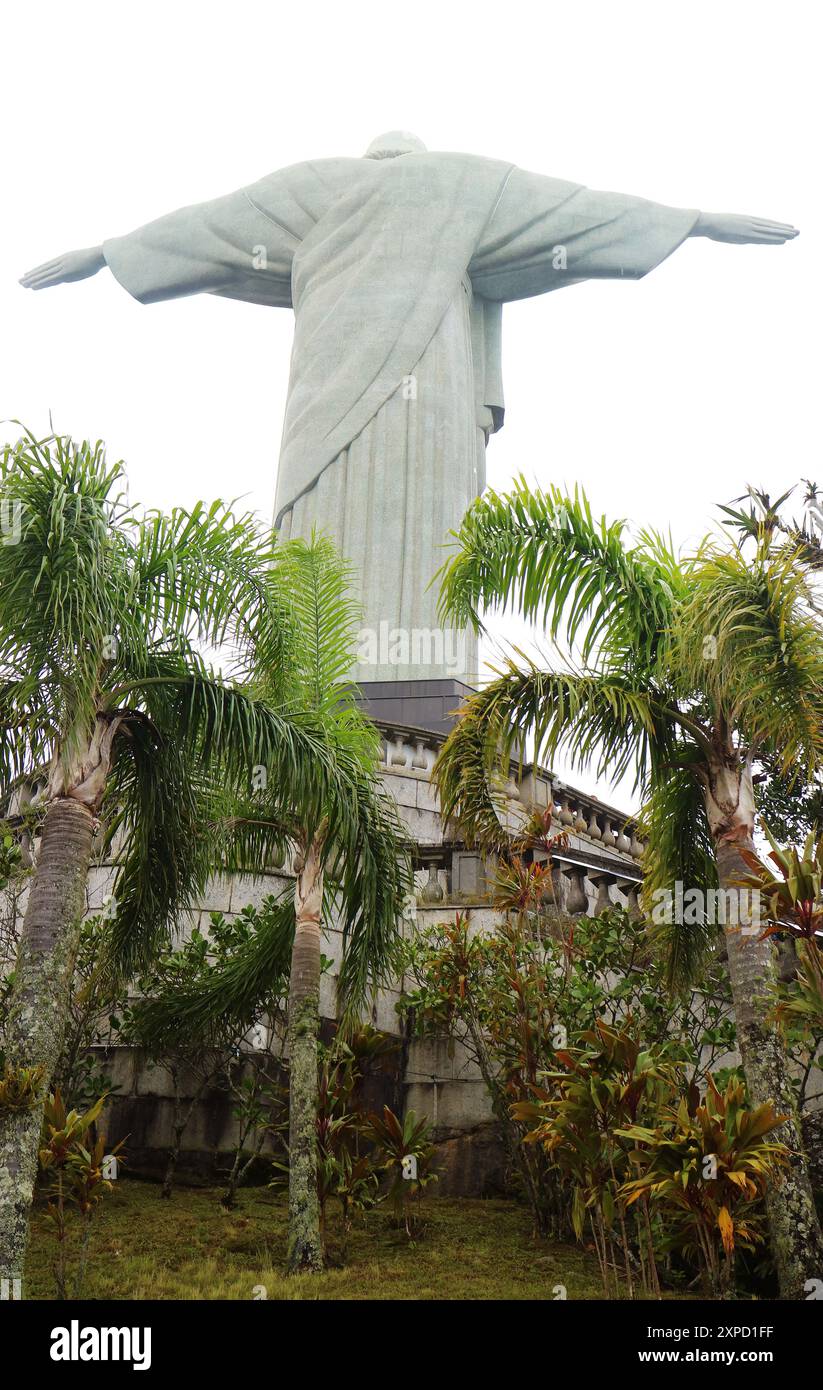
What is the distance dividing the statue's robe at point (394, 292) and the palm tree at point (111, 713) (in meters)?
8.22

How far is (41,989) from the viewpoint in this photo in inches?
312

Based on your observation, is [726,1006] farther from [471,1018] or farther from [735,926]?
[735,926]

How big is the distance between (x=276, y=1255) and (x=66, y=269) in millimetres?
15762

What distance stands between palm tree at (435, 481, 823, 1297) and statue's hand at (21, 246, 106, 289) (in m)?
13.6

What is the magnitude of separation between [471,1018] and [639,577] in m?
3.68

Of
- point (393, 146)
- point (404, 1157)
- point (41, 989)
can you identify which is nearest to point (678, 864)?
point (404, 1157)

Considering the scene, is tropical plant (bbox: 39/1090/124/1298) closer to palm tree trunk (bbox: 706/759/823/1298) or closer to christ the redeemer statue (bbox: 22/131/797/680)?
palm tree trunk (bbox: 706/759/823/1298)

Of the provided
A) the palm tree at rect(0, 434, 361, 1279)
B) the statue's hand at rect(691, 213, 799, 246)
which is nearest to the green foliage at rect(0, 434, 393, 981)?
the palm tree at rect(0, 434, 361, 1279)

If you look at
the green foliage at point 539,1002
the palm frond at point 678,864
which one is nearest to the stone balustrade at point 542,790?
the green foliage at point 539,1002

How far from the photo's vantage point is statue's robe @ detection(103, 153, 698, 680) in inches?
735

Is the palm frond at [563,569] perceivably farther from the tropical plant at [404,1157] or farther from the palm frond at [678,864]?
the tropical plant at [404,1157]

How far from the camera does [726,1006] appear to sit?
11461 mm

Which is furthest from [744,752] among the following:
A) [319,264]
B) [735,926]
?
[319,264]

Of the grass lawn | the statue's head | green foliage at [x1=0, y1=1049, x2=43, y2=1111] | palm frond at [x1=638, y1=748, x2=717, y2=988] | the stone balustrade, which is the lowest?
the grass lawn
